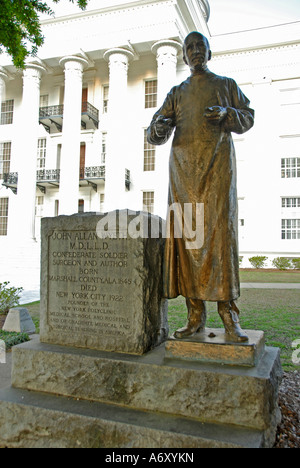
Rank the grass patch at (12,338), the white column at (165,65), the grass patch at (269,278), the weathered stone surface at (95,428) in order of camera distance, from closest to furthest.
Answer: the weathered stone surface at (95,428)
the grass patch at (12,338)
the grass patch at (269,278)
the white column at (165,65)

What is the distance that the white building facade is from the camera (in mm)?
21984

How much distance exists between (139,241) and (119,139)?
19934 mm

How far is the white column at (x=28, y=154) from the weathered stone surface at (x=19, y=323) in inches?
690

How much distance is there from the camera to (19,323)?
6.22 m

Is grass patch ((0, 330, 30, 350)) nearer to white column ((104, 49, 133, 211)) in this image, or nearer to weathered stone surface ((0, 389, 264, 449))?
weathered stone surface ((0, 389, 264, 449))

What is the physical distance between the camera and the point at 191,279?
115 inches

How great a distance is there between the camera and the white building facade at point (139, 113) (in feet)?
72.1

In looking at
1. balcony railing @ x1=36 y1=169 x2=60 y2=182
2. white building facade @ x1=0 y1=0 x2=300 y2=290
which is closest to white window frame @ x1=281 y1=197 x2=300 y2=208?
white building facade @ x1=0 y1=0 x2=300 y2=290

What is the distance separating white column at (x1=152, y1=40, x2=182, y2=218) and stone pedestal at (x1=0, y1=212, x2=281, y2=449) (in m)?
17.4

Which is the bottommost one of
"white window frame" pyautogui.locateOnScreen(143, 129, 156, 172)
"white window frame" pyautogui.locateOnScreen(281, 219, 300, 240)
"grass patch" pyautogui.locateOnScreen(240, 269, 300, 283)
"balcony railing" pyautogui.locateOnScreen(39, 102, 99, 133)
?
"grass patch" pyautogui.locateOnScreen(240, 269, 300, 283)

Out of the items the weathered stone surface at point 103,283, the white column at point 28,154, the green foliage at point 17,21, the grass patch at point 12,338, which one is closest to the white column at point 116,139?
the white column at point 28,154

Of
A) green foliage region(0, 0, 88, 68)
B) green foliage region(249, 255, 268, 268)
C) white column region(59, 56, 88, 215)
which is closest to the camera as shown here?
green foliage region(0, 0, 88, 68)

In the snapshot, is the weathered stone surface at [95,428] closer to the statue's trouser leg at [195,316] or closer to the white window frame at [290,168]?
the statue's trouser leg at [195,316]
